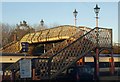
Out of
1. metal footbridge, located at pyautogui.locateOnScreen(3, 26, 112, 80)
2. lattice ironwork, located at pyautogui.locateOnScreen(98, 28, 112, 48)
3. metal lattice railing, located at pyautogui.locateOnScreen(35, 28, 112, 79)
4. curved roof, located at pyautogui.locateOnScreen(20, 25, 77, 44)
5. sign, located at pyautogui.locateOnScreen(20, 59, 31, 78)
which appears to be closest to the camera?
sign, located at pyautogui.locateOnScreen(20, 59, 31, 78)

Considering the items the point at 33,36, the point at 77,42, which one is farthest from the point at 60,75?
the point at 33,36

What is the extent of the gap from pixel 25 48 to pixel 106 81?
32.8 ft

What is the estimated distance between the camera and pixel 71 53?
30.4m

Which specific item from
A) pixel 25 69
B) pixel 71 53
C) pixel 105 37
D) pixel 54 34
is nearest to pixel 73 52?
pixel 71 53

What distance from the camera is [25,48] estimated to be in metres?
20.1

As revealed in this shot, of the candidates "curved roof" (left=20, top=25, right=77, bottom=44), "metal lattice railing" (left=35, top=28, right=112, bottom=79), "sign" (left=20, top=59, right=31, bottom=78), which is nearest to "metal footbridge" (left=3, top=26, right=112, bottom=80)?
"metal lattice railing" (left=35, top=28, right=112, bottom=79)

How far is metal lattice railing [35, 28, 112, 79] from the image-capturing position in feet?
92.5

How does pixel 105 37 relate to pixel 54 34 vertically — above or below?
below

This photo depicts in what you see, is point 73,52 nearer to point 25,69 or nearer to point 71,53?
point 71,53

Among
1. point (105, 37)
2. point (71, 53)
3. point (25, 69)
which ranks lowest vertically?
point (25, 69)

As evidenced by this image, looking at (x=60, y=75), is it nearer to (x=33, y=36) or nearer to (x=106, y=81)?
(x=106, y=81)

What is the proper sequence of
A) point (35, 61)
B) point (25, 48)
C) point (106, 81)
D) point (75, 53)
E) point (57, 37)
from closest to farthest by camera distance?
point (25, 48), point (106, 81), point (35, 61), point (75, 53), point (57, 37)

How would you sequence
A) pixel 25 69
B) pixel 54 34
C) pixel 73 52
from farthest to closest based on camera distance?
pixel 54 34
pixel 73 52
pixel 25 69

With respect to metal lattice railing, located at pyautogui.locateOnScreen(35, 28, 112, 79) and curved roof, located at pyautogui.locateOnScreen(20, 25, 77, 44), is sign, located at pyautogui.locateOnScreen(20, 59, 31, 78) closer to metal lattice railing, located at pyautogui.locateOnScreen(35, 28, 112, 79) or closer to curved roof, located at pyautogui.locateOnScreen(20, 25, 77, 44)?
metal lattice railing, located at pyautogui.locateOnScreen(35, 28, 112, 79)
